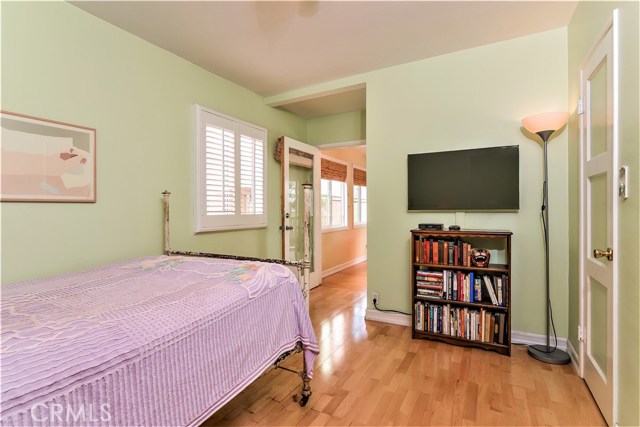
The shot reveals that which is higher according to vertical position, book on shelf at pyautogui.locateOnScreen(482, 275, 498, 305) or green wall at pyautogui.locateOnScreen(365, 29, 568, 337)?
green wall at pyautogui.locateOnScreen(365, 29, 568, 337)

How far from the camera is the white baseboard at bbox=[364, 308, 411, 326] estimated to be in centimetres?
308

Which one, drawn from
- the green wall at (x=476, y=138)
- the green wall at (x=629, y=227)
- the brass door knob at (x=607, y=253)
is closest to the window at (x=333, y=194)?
the green wall at (x=476, y=138)

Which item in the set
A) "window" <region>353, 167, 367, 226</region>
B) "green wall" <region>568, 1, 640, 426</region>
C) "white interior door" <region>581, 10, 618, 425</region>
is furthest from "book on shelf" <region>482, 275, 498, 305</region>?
"window" <region>353, 167, 367, 226</region>

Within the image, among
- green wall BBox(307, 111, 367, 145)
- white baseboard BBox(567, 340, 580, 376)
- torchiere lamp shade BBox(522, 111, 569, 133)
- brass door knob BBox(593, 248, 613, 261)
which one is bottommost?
white baseboard BBox(567, 340, 580, 376)

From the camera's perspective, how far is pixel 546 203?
2453 mm

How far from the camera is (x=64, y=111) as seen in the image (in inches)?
81.7

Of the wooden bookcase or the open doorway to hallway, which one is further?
the open doorway to hallway

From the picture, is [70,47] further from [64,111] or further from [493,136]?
[493,136]

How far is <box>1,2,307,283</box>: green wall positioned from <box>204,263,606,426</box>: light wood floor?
1505 mm

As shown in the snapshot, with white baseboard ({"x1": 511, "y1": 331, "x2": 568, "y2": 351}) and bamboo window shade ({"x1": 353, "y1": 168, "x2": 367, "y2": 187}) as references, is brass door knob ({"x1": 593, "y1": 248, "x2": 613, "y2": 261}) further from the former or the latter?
bamboo window shade ({"x1": 353, "y1": 168, "x2": 367, "y2": 187})

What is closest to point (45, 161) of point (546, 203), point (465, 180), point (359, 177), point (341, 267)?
point (465, 180)

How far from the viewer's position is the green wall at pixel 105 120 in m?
1.88

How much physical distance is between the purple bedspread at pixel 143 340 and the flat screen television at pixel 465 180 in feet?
5.66

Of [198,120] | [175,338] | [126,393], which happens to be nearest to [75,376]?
[126,393]
